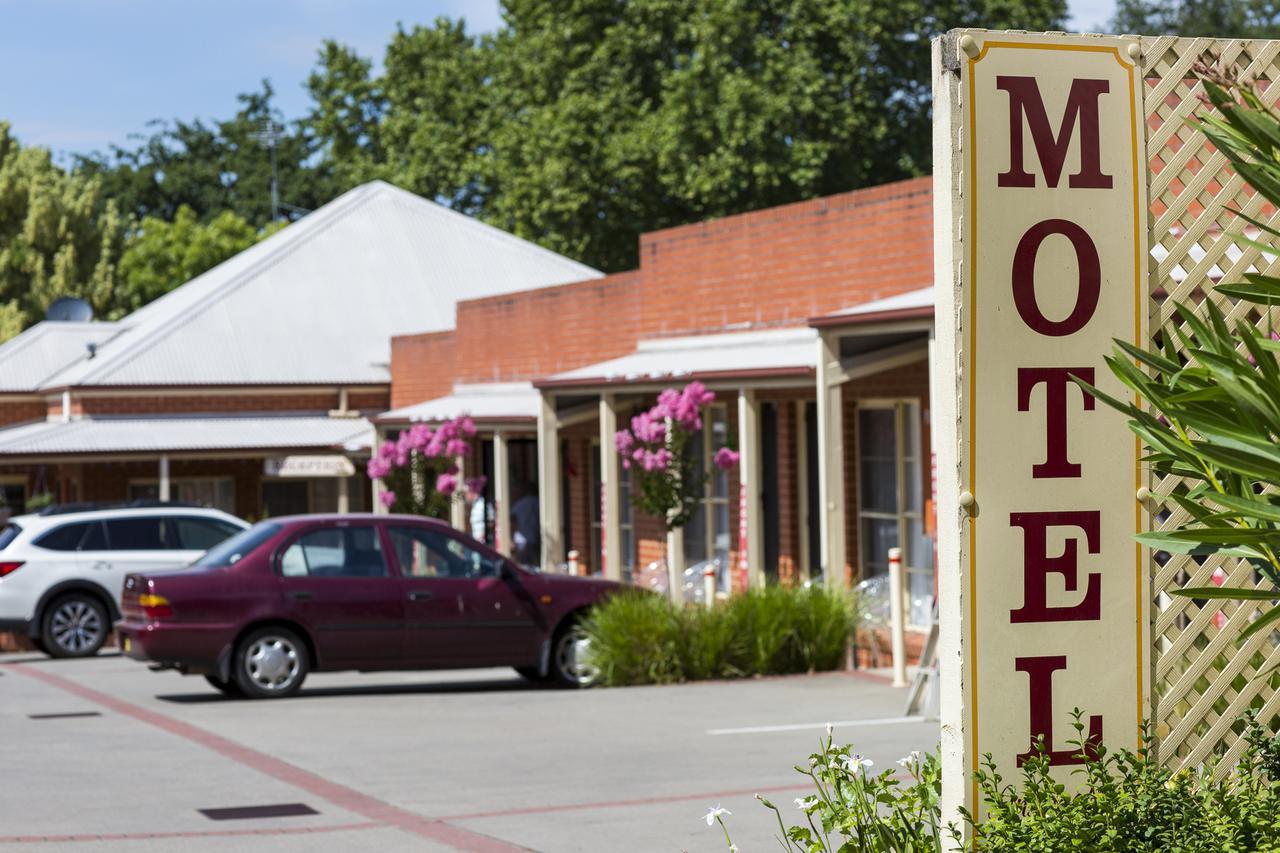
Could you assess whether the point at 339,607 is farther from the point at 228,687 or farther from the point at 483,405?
the point at 483,405

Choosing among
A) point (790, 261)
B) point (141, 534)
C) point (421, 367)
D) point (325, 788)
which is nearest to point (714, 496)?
point (790, 261)

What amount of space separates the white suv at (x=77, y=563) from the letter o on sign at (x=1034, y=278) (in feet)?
56.9

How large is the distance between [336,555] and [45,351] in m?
26.7

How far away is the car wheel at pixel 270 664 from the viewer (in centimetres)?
1584

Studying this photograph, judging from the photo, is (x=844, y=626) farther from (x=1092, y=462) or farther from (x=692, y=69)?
(x=692, y=69)

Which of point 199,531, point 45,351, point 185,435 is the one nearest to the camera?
point 199,531

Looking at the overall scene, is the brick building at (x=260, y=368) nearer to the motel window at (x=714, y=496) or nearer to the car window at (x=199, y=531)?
the car window at (x=199, y=531)

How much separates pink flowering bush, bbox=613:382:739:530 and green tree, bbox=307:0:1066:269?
22.0 meters

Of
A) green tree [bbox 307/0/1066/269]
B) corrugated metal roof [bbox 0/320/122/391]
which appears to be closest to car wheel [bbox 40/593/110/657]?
corrugated metal roof [bbox 0/320/122/391]

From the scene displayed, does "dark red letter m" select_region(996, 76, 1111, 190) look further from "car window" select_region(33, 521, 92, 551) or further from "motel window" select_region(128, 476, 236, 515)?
"motel window" select_region(128, 476, 236, 515)

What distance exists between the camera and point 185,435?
3488 centimetres

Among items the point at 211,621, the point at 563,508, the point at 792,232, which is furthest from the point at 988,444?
the point at 563,508

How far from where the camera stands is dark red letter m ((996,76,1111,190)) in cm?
603

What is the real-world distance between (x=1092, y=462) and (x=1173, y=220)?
84cm
